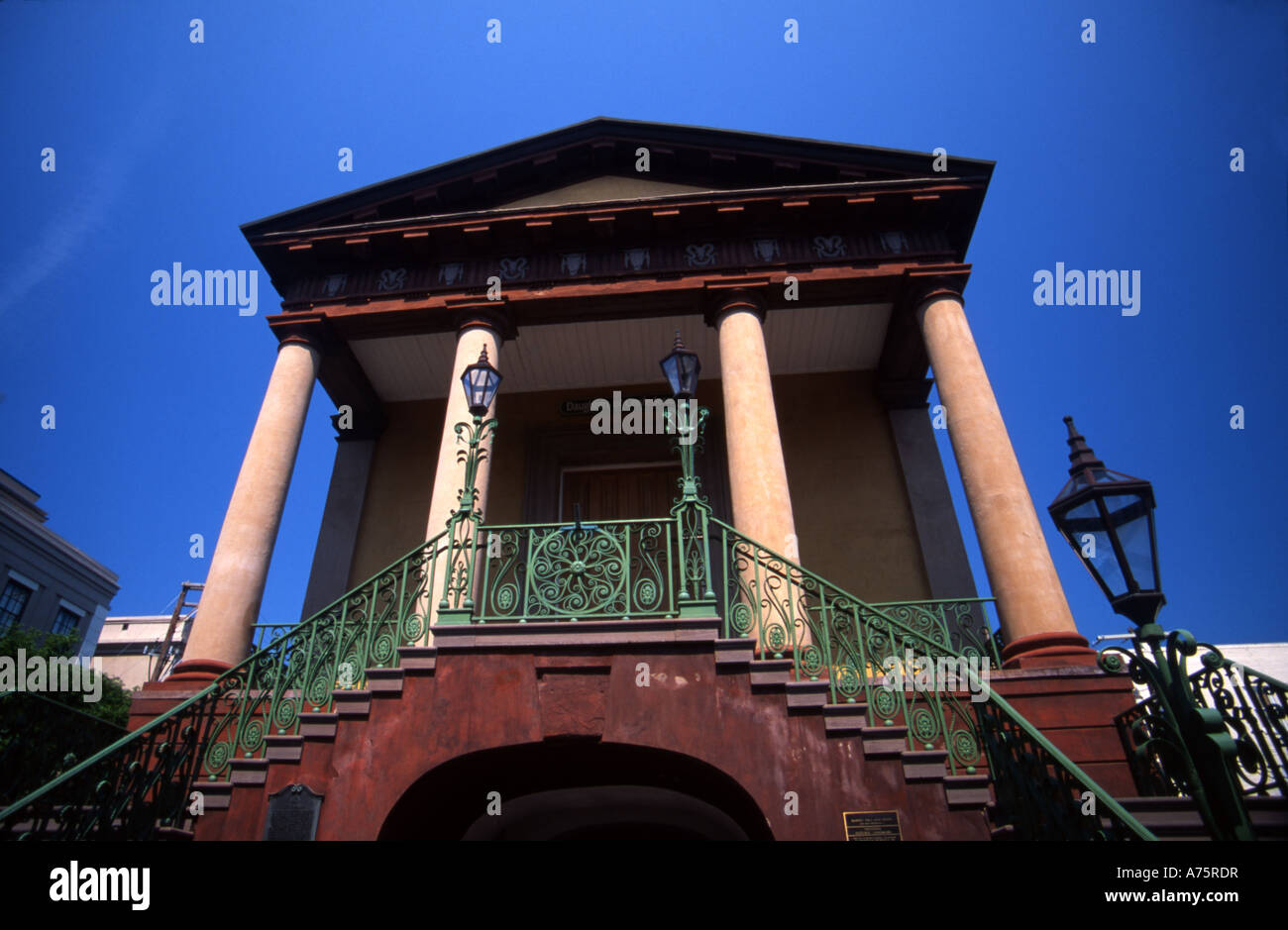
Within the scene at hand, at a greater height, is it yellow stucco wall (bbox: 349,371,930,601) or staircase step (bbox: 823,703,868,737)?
yellow stucco wall (bbox: 349,371,930,601)

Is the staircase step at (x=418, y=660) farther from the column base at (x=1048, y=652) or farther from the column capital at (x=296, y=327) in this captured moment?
the column capital at (x=296, y=327)

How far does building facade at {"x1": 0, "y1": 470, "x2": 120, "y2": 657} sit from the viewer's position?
25797 mm

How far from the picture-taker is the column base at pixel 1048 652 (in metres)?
7.40

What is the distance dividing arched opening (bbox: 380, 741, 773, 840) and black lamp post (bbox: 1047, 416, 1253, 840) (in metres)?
2.66

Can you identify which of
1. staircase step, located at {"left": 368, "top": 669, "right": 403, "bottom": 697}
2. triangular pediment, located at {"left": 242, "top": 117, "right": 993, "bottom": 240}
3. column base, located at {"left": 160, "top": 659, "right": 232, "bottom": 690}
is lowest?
staircase step, located at {"left": 368, "top": 669, "right": 403, "bottom": 697}

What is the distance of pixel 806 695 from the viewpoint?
555 centimetres

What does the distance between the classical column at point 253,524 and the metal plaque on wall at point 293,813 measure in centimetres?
340

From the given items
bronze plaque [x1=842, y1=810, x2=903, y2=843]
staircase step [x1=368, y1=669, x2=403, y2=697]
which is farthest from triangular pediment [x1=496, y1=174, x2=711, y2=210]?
bronze plaque [x1=842, y1=810, x2=903, y2=843]

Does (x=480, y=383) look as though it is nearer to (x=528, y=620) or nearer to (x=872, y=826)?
(x=528, y=620)

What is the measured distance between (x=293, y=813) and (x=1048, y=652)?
723cm

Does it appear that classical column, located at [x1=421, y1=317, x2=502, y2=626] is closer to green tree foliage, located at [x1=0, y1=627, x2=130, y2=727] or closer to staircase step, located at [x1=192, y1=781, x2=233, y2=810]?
staircase step, located at [x1=192, y1=781, x2=233, y2=810]

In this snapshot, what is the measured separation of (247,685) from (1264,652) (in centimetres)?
3220
